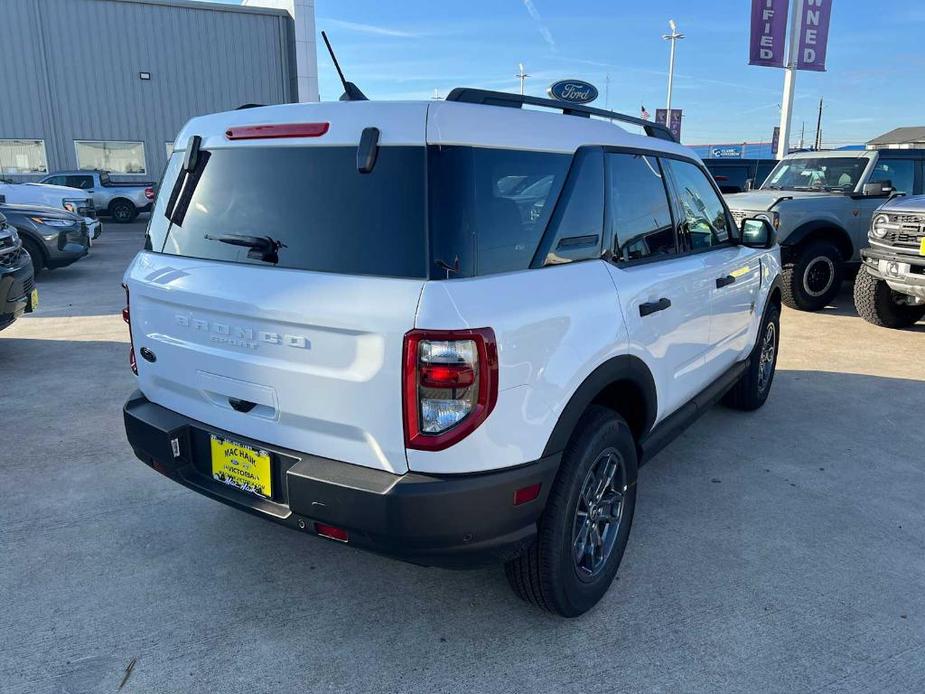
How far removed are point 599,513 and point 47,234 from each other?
9.92 meters

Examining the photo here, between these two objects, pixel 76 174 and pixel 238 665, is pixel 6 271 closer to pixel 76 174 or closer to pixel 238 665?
pixel 238 665

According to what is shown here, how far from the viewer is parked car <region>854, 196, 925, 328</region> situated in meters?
6.73

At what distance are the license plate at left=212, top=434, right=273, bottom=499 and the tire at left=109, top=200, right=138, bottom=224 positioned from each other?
21.3 meters

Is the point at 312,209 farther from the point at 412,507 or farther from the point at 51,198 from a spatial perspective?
the point at 51,198

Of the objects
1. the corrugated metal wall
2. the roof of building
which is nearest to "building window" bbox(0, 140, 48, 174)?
the corrugated metal wall

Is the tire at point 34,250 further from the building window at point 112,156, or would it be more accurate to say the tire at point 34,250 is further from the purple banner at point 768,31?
the building window at point 112,156

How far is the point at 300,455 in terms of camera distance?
2.22m

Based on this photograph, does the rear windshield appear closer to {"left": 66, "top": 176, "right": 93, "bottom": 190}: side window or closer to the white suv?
the white suv

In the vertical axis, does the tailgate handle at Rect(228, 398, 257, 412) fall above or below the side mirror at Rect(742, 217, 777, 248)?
below

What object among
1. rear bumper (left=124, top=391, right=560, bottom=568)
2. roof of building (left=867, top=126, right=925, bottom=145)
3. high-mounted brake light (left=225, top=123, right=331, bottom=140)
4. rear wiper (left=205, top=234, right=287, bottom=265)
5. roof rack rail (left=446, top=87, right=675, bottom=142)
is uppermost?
roof of building (left=867, top=126, right=925, bottom=145)

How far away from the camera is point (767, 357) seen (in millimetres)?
4965

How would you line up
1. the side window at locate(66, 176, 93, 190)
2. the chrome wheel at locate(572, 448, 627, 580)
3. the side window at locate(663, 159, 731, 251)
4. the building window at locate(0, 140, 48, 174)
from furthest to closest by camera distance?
the building window at locate(0, 140, 48, 174), the side window at locate(66, 176, 93, 190), the side window at locate(663, 159, 731, 251), the chrome wheel at locate(572, 448, 627, 580)

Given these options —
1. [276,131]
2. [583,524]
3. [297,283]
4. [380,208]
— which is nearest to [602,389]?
[583,524]

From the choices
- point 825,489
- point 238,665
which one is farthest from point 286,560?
point 825,489
